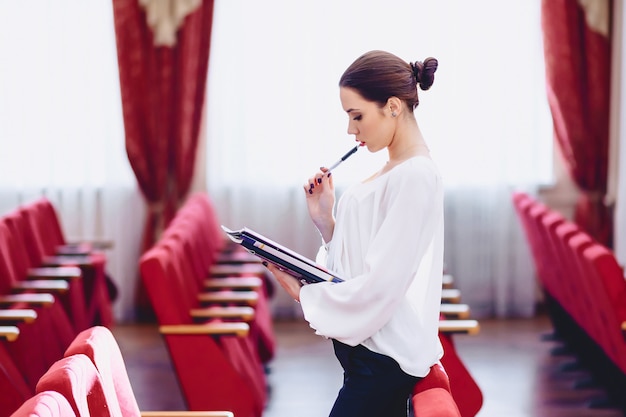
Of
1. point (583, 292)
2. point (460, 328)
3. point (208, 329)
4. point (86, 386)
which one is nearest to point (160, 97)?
point (208, 329)

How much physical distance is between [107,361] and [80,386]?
283 millimetres

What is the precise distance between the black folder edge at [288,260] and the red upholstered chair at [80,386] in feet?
1.33

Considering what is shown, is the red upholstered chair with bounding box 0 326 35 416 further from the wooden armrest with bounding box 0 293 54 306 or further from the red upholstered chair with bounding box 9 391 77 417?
the red upholstered chair with bounding box 9 391 77 417

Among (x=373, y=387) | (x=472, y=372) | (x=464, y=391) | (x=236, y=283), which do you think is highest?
(x=373, y=387)

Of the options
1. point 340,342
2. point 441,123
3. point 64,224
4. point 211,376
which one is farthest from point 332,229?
point 64,224

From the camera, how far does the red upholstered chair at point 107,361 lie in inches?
85.4

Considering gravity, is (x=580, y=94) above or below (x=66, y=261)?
above

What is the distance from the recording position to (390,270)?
6.61 feet

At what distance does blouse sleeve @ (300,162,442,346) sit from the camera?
2.01 m

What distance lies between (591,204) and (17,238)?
321cm

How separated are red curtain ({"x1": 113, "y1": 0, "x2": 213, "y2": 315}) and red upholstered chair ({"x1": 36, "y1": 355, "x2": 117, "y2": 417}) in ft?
12.5

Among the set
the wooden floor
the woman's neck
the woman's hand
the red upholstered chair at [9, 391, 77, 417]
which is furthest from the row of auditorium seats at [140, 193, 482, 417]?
the red upholstered chair at [9, 391, 77, 417]

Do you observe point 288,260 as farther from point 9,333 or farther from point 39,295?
point 39,295

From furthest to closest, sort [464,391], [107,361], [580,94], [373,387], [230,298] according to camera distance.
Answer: [580,94] < [230,298] < [464,391] < [107,361] < [373,387]
